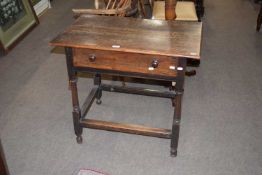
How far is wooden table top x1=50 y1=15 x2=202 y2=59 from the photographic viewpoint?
1598mm

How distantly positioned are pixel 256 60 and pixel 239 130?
3.67 ft

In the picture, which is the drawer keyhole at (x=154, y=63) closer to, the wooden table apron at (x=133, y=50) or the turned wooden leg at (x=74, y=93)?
the wooden table apron at (x=133, y=50)

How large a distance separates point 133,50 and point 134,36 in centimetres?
19

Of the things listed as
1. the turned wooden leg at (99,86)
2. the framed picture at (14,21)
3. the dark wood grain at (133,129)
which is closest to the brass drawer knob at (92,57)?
the dark wood grain at (133,129)

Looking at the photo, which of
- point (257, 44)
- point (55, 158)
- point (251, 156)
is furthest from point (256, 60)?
point (55, 158)

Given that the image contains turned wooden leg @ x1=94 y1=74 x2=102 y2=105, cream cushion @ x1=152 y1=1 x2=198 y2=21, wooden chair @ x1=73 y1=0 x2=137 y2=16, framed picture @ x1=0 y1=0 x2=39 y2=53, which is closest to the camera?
wooden chair @ x1=73 y1=0 x2=137 y2=16

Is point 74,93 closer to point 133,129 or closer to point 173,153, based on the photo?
point 133,129

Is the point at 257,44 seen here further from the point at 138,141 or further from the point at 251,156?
the point at 138,141

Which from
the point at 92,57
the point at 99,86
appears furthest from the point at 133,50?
the point at 99,86

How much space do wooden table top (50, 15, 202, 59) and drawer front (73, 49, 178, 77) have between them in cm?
5

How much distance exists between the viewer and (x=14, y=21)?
11.0ft

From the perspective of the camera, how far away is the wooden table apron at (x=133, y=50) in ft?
5.25

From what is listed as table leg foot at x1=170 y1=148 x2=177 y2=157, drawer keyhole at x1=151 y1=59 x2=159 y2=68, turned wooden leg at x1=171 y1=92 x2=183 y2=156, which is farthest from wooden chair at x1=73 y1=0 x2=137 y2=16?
table leg foot at x1=170 y1=148 x2=177 y2=157

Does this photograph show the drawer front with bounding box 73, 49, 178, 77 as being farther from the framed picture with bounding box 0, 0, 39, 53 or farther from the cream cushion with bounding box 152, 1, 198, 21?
the framed picture with bounding box 0, 0, 39, 53
